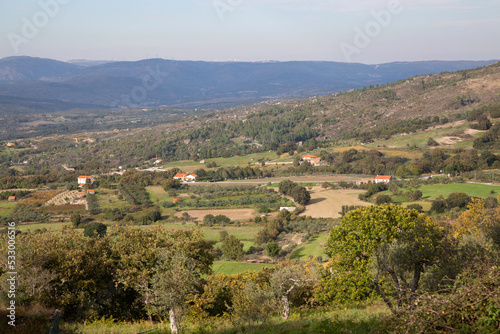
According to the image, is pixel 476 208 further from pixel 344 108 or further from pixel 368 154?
pixel 344 108

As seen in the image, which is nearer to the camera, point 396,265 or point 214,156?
point 396,265

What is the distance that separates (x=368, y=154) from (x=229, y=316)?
209 ft

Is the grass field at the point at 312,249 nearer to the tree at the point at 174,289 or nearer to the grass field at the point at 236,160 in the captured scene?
the tree at the point at 174,289

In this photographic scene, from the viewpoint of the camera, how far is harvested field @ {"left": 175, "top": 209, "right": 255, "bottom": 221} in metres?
44.4

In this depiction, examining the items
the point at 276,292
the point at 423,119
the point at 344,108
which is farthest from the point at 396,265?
the point at 344,108

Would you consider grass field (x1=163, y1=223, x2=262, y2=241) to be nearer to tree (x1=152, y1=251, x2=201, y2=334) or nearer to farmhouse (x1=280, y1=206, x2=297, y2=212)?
farmhouse (x1=280, y1=206, x2=297, y2=212)

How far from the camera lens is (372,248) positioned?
40.2 ft

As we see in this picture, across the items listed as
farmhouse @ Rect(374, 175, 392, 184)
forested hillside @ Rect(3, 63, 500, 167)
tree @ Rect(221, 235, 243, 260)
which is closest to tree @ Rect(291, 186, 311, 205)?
farmhouse @ Rect(374, 175, 392, 184)

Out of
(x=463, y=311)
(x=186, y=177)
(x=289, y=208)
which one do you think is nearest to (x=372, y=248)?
(x=463, y=311)

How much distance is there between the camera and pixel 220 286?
574 inches

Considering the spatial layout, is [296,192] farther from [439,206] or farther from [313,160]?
[313,160]

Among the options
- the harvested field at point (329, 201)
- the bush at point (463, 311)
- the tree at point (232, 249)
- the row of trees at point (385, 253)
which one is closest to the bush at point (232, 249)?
the tree at point (232, 249)

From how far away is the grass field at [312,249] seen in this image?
92.7 feet

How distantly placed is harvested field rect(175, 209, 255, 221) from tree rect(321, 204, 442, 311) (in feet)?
102
